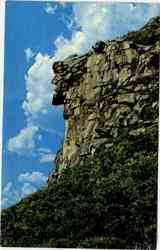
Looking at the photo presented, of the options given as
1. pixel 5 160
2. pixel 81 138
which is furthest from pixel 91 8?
pixel 5 160

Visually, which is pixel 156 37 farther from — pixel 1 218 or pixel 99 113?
pixel 1 218

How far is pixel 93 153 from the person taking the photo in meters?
6.90

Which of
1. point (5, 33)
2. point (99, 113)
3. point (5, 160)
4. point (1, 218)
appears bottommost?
point (1, 218)

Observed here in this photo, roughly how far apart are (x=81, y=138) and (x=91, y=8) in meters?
1.35

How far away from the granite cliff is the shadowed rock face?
0.01m

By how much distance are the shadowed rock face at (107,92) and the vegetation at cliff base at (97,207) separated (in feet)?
0.62

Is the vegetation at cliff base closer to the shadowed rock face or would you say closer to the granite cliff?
the granite cliff

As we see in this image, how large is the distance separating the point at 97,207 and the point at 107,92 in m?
1.23

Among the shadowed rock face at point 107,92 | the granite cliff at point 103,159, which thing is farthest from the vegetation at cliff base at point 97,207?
the shadowed rock face at point 107,92

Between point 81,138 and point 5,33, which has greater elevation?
point 5,33

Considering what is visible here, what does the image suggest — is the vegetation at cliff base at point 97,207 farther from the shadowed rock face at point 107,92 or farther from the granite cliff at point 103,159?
the shadowed rock face at point 107,92

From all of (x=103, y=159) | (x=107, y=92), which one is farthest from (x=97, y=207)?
(x=107, y=92)

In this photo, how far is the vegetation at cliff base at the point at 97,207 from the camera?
6.50 metres

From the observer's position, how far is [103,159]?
269 inches
